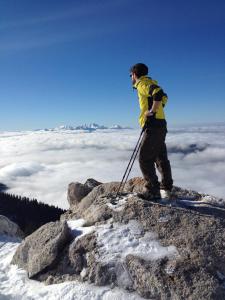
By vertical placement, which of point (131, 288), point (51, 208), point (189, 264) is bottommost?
point (51, 208)

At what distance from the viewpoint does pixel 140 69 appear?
32.7ft

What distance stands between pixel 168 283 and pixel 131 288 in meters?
0.79

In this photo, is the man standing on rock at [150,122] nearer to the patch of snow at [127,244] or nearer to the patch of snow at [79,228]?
the patch of snow at [127,244]

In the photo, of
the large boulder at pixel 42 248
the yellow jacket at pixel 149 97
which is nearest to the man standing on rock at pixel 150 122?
the yellow jacket at pixel 149 97

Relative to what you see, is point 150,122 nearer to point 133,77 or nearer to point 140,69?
point 133,77

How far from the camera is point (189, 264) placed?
24.8 feet

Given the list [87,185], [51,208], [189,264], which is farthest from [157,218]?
[51,208]

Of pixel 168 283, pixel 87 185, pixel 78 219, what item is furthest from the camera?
pixel 87 185

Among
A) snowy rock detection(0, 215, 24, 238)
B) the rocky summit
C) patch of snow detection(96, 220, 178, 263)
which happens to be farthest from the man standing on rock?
snowy rock detection(0, 215, 24, 238)

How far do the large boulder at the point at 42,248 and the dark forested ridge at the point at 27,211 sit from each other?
5428 cm

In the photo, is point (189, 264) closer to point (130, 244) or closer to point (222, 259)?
point (222, 259)

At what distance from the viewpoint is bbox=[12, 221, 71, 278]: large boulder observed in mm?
8867

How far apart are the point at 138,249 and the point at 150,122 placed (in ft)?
11.8

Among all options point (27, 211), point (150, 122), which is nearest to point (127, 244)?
point (150, 122)
